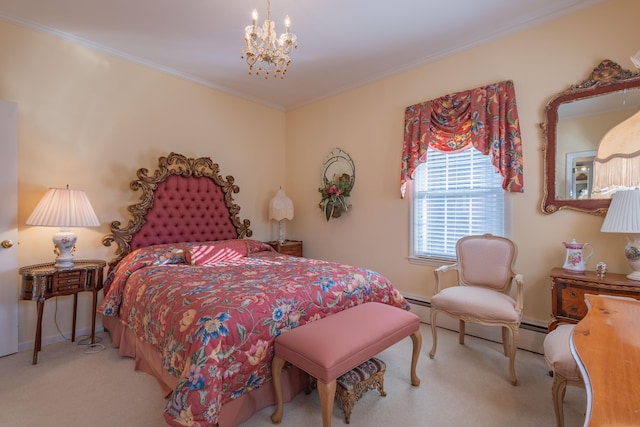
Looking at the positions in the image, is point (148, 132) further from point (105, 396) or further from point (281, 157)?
point (105, 396)

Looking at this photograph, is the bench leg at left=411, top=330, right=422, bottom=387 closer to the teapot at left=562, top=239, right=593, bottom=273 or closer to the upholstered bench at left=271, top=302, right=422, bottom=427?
the upholstered bench at left=271, top=302, right=422, bottom=427

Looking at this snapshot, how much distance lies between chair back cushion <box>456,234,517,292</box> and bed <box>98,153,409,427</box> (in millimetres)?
750

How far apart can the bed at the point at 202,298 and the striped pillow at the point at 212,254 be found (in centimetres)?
1

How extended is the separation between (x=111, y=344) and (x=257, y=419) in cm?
186

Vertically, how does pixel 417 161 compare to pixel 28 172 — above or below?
above

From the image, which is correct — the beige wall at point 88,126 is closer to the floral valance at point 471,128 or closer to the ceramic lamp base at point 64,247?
the ceramic lamp base at point 64,247

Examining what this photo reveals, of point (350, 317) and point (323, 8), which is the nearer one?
point (350, 317)

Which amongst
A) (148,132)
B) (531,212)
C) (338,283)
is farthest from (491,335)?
(148,132)

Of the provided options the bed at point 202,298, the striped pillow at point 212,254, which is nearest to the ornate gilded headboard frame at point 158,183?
the bed at point 202,298

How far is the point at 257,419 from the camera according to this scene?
1.78 m

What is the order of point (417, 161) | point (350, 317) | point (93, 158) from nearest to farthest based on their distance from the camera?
point (350, 317)
point (93, 158)
point (417, 161)

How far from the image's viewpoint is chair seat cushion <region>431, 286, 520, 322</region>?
2.22 meters

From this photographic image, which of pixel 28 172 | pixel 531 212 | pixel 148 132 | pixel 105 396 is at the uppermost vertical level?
pixel 148 132

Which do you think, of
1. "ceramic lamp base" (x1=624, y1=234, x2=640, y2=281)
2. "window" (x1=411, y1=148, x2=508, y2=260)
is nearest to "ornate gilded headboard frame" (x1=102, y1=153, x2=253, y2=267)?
"window" (x1=411, y1=148, x2=508, y2=260)
